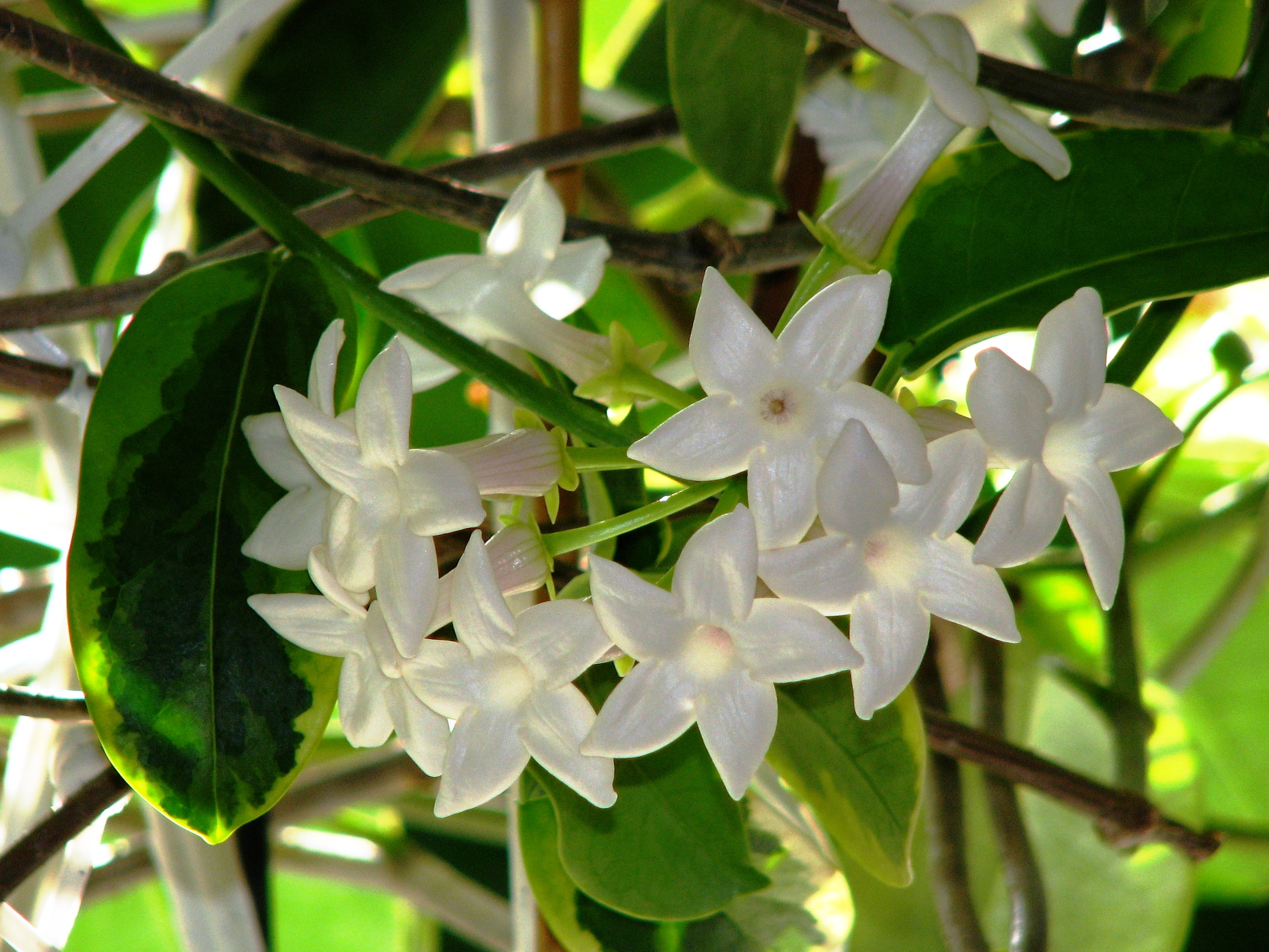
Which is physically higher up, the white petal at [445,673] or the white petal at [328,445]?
the white petal at [328,445]

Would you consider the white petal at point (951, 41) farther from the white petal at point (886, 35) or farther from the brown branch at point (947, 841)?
the brown branch at point (947, 841)

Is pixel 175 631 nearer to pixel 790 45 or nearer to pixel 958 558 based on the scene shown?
pixel 958 558

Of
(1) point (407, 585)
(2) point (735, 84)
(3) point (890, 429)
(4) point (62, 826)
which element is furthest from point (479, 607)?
(2) point (735, 84)

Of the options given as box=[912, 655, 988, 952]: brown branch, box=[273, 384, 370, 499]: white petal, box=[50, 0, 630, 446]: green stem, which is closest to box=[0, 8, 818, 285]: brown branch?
box=[50, 0, 630, 446]: green stem

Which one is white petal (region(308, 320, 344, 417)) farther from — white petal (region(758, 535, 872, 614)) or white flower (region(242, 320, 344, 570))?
white petal (region(758, 535, 872, 614))

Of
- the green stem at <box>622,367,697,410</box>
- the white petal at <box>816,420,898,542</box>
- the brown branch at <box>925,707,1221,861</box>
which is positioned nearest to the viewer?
the white petal at <box>816,420,898,542</box>

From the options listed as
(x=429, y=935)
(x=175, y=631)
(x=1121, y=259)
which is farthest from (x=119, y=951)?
(x=1121, y=259)

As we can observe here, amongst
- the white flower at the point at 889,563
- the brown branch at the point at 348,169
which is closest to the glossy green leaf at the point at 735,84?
the brown branch at the point at 348,169
